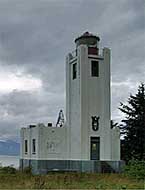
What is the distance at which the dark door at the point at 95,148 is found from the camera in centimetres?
3366

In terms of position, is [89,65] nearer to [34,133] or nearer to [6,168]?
[34,133]

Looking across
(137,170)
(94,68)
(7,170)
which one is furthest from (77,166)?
(137,170)

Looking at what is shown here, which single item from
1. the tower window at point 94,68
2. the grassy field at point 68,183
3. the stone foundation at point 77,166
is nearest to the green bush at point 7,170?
the stone foundation at point 77,166

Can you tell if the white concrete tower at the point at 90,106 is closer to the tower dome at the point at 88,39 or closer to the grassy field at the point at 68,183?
the tower dome at the point at 88,39

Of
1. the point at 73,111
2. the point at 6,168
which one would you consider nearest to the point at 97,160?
the point at 73,111

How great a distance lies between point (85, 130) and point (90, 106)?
1850mm

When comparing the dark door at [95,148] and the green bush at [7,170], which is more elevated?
the dark door at [95,148]

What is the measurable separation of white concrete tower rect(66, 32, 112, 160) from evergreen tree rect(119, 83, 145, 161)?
3894 millimetres

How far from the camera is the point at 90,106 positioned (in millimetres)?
33469

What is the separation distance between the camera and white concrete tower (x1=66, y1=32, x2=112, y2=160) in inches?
1305

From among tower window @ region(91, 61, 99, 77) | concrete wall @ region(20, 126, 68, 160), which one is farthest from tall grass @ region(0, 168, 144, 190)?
tower window @ region(91, 61, 99, 77)

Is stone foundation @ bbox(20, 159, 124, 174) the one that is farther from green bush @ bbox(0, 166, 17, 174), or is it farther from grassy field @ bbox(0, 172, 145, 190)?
grassy field @ bbox(0, 172, 145, 190)

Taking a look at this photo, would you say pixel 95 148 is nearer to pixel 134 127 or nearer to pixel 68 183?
pixel 134 127

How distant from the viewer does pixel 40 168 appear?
110 ft
